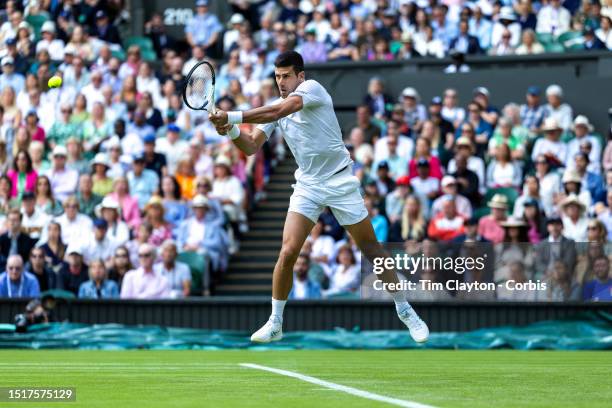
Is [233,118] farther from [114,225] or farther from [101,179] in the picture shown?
[101,179]

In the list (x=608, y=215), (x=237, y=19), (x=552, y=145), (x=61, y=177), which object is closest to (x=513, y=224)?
(x=608, y=215)

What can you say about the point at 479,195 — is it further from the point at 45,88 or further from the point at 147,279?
the point at 45,88

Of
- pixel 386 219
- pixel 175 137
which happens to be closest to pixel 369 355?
pixel 386 219

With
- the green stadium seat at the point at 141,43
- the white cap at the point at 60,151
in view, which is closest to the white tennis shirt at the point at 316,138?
the white cap at the point at 60,151

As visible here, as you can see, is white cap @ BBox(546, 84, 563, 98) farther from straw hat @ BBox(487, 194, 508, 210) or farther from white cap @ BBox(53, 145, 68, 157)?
white cap @ BBox(53, 145, 68, 157)

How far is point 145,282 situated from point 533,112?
633 centimetres

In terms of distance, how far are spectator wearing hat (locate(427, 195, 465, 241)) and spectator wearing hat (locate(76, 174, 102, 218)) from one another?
5079 millimetres

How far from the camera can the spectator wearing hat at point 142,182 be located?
64.0ft

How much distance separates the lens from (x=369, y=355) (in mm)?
13727

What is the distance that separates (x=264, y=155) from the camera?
2133cm

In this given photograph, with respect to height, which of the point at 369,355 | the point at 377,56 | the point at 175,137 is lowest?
the point at 369,355

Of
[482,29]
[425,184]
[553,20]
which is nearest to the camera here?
[425,184]

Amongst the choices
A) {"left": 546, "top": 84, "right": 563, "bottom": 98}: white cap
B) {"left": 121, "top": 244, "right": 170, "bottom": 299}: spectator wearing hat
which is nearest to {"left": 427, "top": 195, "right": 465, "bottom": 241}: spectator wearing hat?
{"left": 546, "top": 84, "right": 563, "bottom": 98}: white cap

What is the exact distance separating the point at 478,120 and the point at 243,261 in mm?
3940
